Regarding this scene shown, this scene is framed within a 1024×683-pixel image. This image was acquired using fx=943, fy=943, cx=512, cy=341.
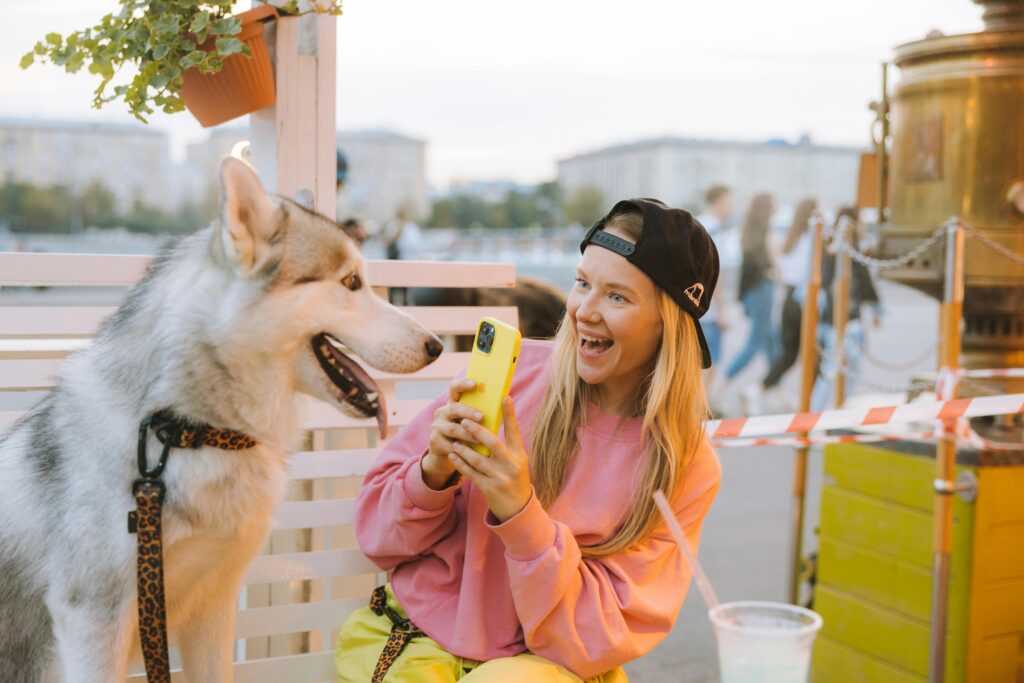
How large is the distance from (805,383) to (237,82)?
2793 millimetres

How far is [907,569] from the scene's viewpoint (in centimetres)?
356

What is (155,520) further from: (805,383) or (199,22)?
(805,383)

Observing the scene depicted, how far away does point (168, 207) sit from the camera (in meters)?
53.7

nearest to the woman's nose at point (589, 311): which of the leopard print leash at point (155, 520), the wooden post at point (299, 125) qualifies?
the leopard print leash at point (155, 520)

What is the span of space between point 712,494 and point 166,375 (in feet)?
3.75

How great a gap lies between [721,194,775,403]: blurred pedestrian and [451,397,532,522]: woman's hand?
25.9ft

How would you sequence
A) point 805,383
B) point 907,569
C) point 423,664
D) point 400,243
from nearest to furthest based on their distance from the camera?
point 423,664 → point 907,569 → point 805,383 → point 400,243

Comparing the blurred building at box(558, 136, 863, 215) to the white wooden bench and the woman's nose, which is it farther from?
the woman's nose

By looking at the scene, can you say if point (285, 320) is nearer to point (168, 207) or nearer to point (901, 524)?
point (901, 524)

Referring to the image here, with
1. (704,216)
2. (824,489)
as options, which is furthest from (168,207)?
(824,489)

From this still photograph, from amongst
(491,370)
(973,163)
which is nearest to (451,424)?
(491,370)

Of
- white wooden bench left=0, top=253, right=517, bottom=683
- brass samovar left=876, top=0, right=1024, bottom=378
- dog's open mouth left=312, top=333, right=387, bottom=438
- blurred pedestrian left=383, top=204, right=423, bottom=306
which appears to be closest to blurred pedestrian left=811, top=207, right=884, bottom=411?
blurred pedestrian left=383, top=204, right=423, bottom=306

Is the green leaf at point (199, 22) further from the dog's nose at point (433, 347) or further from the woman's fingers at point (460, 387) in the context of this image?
the woman's fingers at point (460, 387)

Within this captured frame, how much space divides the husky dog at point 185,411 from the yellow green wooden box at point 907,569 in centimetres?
235
